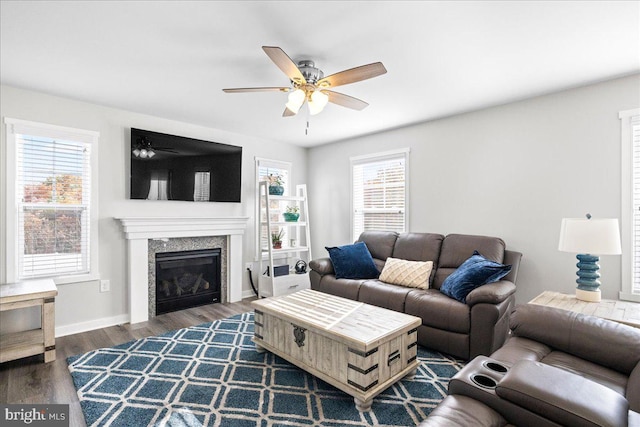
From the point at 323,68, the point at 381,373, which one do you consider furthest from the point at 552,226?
the point at 323,68

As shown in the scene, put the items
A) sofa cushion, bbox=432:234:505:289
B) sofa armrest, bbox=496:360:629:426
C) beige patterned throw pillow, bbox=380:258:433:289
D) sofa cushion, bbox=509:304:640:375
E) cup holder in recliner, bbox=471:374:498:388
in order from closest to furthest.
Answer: sofa armrest, bbox=496:360:629:426
cup holder in recliner, bbox=471:374:498:388
sofa cushion, bbox=509:304:640:375
sofa cushion, bbox=432:234:505:289
beige patterned throw pillow, bbox=380:258:433:289

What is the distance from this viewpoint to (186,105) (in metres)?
3.41

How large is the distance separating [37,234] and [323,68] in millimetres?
3218

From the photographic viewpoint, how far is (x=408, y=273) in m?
3.41

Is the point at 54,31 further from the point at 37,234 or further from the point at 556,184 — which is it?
the point at 556,184

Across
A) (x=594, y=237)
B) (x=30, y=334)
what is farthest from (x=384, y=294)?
(x=30, y=334)

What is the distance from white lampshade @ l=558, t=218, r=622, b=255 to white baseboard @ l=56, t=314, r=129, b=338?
4.47 metres

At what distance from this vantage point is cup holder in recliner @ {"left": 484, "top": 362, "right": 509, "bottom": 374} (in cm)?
153

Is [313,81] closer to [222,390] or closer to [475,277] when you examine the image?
[475,277]

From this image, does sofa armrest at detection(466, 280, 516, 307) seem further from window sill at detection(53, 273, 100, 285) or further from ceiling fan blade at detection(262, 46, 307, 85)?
window sill at detection(53, 273, 100, 285)

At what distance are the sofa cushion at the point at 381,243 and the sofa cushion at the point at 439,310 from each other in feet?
3.12

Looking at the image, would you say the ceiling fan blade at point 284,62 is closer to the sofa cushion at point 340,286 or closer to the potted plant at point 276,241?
the sofa cushion at point 340,286

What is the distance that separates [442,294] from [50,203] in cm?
403

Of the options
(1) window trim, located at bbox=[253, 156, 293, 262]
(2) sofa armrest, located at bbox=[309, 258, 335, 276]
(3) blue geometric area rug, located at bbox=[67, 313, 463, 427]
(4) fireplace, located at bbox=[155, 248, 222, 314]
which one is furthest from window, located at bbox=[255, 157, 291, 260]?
(3) blue geometric area rug, located at bbox=[67, 313, 463, 427]
